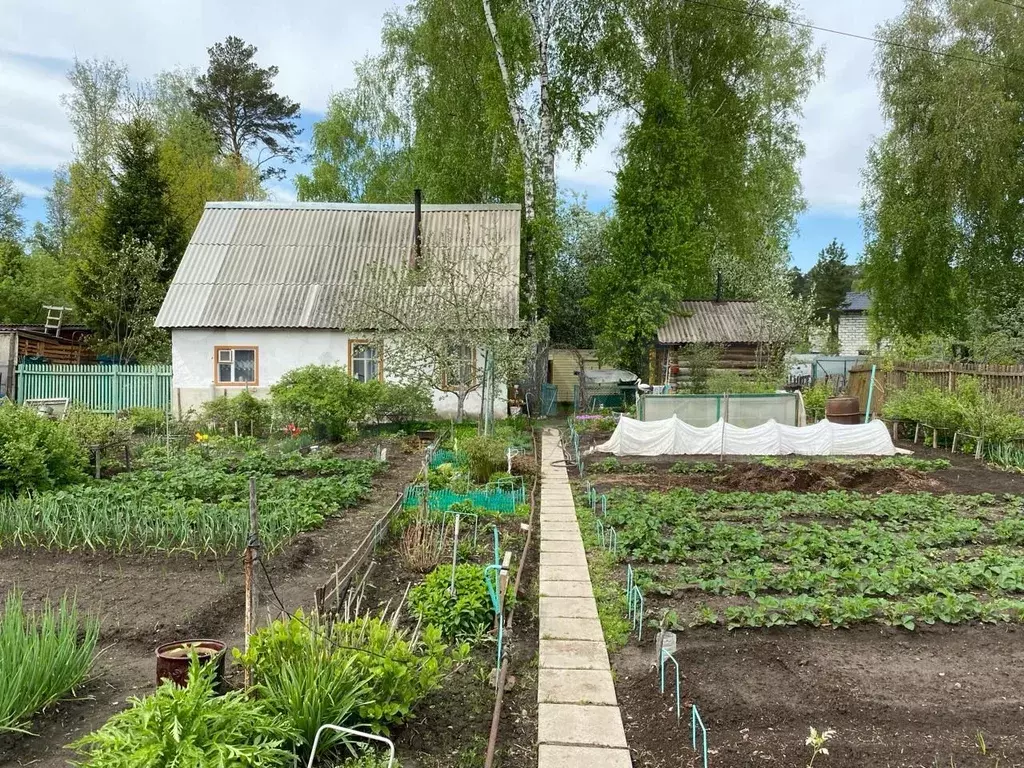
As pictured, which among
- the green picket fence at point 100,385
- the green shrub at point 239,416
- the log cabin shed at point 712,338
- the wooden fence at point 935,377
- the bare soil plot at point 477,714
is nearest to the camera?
the bare soil plot at point 477,714

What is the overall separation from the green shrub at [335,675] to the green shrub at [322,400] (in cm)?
1219

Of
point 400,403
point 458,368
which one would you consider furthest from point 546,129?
point 458,368

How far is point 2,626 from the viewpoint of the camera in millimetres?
4418

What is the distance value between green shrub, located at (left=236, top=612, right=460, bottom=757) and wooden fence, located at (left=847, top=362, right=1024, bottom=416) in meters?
15.2

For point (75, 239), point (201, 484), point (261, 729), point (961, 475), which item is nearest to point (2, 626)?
point (261, 729)

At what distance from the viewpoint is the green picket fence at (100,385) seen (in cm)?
2002

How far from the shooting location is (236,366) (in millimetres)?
20844

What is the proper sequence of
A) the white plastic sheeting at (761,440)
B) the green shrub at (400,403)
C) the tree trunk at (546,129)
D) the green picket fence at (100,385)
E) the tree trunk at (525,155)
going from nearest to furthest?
the white plastic sheeting at (761,440) < the green shrub at (400,403) < the green picket fence at (100,385) < the tree trunk at (546,129) < the tree trunk at (525,155)

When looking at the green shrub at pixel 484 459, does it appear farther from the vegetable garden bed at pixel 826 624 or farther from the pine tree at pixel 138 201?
the pine tree at pixel 138 201

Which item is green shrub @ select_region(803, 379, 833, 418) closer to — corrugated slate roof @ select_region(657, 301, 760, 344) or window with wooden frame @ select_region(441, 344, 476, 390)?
corrugated slate roof @ select_region(657, 301, 760, 344)

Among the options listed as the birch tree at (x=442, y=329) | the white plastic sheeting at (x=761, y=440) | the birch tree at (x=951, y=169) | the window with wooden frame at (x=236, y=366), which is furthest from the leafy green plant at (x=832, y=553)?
the birch tree at (x=951, y=169)

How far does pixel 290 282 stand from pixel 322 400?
6860mm

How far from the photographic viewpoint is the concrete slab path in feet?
13.8

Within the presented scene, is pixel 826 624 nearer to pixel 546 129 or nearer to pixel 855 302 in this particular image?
pixel 546 129
